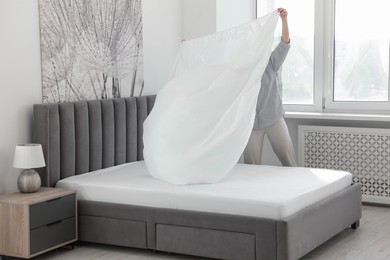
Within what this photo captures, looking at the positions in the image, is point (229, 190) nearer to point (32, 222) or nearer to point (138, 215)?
point (138, 215)

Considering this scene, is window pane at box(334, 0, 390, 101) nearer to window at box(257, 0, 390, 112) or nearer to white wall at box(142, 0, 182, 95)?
window at box(257, 0, 390, 112)

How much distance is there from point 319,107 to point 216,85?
1839 mm

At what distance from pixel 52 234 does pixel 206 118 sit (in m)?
1.24

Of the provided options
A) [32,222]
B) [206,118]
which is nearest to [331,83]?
[206,118]

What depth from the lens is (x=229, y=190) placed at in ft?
13.5

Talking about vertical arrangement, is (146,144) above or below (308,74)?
below

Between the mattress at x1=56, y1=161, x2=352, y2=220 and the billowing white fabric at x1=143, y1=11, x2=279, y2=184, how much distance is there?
12 centimetres

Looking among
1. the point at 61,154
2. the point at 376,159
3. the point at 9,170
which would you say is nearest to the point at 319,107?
the point at 376,159

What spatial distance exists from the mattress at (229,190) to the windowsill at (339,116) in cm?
97

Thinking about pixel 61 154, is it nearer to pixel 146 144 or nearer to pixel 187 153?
pixel 146 144

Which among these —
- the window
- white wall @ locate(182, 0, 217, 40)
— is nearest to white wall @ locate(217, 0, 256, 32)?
white wall @ locate(182, 0, 217, 40)

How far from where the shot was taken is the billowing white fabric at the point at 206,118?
4375 mm

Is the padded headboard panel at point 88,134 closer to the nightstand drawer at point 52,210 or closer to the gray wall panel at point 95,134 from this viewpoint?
the gray wall panel at point 95,134

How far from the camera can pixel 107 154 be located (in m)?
4.98
